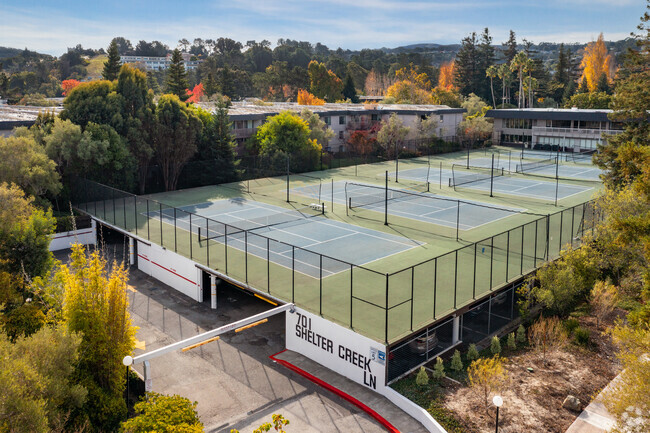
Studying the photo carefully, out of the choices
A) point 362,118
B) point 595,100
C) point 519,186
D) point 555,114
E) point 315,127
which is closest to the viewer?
point 519,186

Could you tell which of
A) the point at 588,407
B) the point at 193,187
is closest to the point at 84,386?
the point at 588,407

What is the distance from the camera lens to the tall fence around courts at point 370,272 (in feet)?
78.9

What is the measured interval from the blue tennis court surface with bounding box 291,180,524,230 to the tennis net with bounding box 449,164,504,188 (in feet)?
21.9

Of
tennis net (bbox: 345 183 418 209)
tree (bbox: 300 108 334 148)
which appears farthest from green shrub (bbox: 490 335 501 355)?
tree (bbox: 300 108 334 148)

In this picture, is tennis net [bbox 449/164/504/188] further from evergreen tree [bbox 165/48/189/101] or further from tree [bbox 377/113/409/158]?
evergreen tree [bbox 165/48/189/101]

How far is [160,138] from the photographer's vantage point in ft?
169

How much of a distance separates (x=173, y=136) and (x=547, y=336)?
1507 inches

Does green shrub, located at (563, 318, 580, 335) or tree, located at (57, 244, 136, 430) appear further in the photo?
green shrub, located at (563, 318, 580, 335)

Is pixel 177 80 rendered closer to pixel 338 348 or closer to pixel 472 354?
pixel 338 348

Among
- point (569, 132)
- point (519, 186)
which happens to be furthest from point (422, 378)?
point (569, 132)

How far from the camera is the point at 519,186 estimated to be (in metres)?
55.3

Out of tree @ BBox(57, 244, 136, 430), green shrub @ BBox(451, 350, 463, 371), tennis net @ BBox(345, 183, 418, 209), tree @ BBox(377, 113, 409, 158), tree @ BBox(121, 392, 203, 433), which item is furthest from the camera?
tree @ BBox(377, 113, 409, 158)

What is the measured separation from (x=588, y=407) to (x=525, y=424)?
8.82 ft

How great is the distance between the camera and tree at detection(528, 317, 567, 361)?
2411 centimetres
